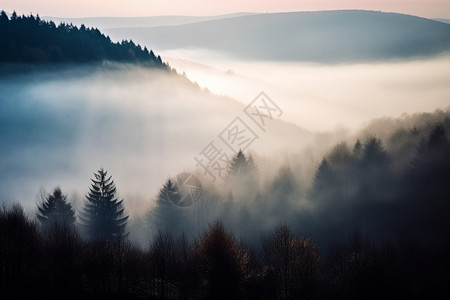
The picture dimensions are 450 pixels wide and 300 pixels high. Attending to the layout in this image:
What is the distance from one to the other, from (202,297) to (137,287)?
600 cm

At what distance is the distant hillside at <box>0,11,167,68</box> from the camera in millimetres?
143875

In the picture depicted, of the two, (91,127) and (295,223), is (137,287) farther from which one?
(91,127)

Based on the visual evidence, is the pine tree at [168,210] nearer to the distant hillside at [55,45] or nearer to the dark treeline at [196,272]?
the dark treeline at [196,272]

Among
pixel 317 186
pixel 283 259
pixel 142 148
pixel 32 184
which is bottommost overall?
pixel 283 259

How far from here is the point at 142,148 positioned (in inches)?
6181

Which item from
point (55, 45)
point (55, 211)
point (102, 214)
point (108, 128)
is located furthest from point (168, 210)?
point (55, 45)

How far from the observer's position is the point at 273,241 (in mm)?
44750

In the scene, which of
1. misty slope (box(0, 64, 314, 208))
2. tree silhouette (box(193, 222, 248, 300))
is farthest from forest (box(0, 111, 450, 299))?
misty slope (box(0, 64, 314, 208))

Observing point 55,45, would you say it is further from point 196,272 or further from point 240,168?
point 196,272

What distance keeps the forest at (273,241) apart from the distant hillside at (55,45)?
94.7 metres

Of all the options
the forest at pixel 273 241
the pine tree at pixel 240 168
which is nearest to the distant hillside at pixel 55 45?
the pine tree at pixel 240 168

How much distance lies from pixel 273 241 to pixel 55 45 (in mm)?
128677

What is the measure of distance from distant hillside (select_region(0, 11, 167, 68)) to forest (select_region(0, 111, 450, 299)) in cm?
9474

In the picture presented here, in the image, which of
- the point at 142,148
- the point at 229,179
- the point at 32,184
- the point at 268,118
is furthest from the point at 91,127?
the point at 229,179
